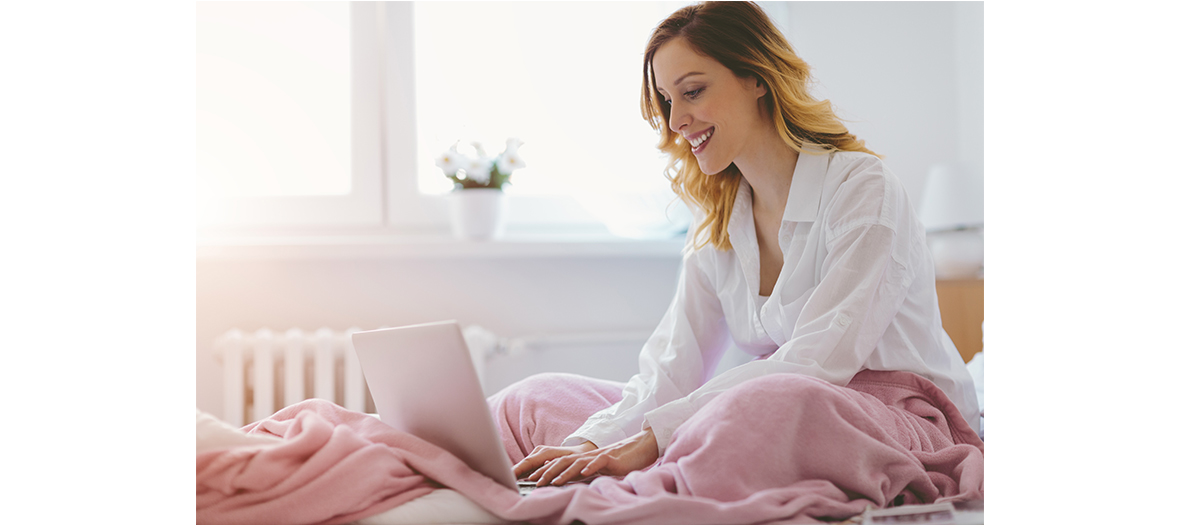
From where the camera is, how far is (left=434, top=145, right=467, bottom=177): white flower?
1854 mm

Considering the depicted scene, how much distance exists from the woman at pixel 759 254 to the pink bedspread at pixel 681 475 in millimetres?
136

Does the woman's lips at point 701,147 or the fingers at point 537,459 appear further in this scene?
the woman's lips at point 701,147

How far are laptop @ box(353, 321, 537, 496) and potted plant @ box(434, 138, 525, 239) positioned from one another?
1.02 m

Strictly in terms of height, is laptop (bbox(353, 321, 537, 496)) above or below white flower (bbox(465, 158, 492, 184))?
below

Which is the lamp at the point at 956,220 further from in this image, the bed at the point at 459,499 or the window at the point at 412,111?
the bed at the point at 459,499

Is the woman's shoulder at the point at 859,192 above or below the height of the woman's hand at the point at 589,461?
above

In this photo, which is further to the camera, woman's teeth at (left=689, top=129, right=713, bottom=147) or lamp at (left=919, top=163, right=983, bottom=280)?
lamp at (left=919, top=163, right=983, bottom=280)

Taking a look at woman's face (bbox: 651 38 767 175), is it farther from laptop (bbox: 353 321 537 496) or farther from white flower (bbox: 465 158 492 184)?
white flower (bbox: 465 158 492 184)

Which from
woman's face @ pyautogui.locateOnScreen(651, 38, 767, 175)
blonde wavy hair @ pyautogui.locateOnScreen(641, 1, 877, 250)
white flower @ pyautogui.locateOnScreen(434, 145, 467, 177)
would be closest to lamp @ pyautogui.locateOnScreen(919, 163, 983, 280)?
blonde wavy hair @ pyautogui.locateOnScreen(641, 1, 877, 250)

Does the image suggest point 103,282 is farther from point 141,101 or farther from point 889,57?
point 889,57

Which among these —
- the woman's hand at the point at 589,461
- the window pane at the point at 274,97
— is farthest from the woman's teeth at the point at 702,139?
the window pane at the point at 274,97

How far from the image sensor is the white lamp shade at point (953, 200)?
1.92 metres

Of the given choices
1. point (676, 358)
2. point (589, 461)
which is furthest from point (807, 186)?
point (589, 461)

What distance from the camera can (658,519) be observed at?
26.8 inches
